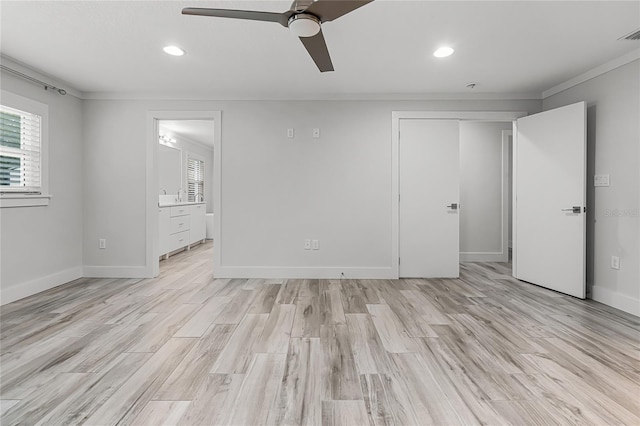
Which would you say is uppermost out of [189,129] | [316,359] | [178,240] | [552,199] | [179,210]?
[189,129]

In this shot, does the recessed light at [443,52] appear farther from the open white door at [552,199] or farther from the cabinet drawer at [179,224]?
the cabinet drawer at [179,224]

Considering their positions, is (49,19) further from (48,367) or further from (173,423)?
(173,423)

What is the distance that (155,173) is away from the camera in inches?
169

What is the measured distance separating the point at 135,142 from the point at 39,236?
1.53 meters

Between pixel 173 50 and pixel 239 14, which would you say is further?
pixel 173 50

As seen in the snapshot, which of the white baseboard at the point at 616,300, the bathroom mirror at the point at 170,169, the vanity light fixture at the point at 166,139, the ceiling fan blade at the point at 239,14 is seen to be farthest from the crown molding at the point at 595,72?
the bathroom mirror at the point at 170,169

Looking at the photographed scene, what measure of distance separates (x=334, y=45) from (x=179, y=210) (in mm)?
4505

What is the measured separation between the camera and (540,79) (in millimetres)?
3660

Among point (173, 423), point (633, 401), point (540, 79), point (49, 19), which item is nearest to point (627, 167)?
point (540, 79)

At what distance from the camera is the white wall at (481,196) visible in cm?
544

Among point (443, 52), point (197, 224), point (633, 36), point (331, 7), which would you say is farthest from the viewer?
point (197, 224)

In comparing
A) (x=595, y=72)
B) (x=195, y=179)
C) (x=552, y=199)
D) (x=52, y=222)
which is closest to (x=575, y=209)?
(x=552, y=199)

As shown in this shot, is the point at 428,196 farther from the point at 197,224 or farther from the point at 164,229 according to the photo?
the point at 197,224

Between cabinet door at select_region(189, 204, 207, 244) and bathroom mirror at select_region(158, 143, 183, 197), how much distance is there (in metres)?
0.70
